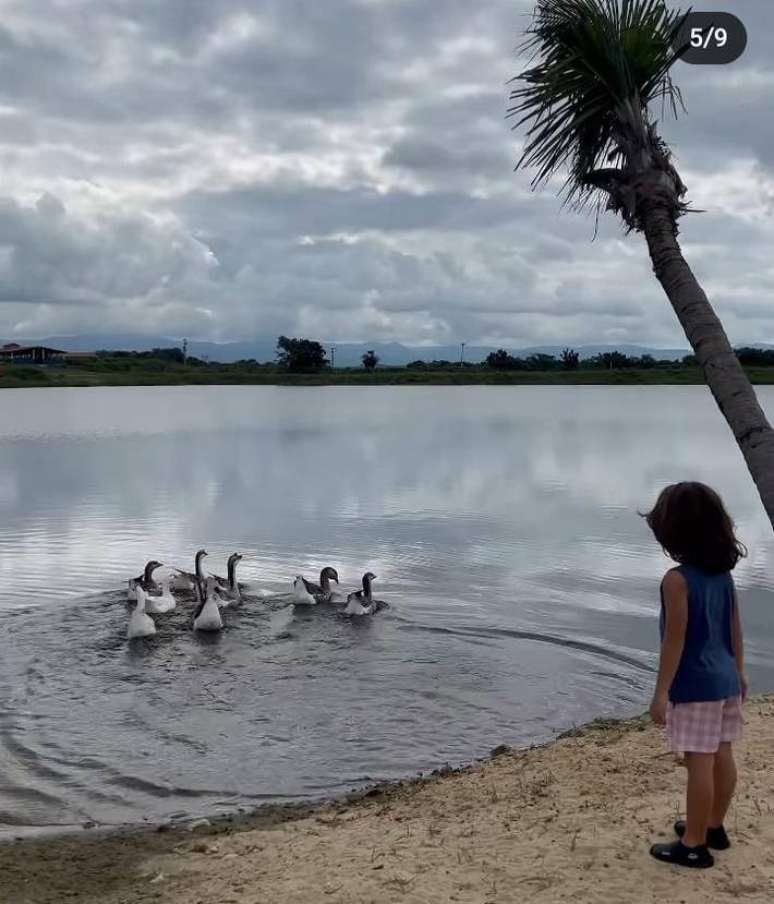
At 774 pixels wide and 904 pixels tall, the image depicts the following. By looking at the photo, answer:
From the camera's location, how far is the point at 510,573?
20.7 m

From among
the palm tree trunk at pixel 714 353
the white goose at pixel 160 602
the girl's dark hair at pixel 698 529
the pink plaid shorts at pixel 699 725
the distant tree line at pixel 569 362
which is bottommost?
the white goose at pixel 160 602

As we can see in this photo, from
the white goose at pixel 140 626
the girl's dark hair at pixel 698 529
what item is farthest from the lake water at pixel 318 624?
the girl's dark hair at pixel 698 529

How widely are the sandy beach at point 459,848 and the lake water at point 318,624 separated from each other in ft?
3.37

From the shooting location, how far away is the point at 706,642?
6.14 meters

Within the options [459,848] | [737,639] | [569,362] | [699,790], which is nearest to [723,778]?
[699,790]

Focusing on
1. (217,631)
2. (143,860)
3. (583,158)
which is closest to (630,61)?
(583,158)

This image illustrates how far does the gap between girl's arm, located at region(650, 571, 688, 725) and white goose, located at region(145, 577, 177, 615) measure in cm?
1225

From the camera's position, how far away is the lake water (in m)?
10.8

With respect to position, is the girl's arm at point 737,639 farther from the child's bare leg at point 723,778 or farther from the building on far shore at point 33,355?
the building on far shore at point 33,355

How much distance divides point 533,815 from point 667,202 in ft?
16.3

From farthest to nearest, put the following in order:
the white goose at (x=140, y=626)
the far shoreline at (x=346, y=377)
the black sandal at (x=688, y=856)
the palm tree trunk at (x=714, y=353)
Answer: the far shoreline at (x=346, y=377), the white goose at (x=140, y=626), the palm tree trunk at (x=714, y=353), the black sandal at (x=688, y=856)

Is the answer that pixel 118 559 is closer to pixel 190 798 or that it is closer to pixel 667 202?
pixel 190 798

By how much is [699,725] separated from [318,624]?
10.7m

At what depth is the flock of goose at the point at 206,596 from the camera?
15977 millimetres
